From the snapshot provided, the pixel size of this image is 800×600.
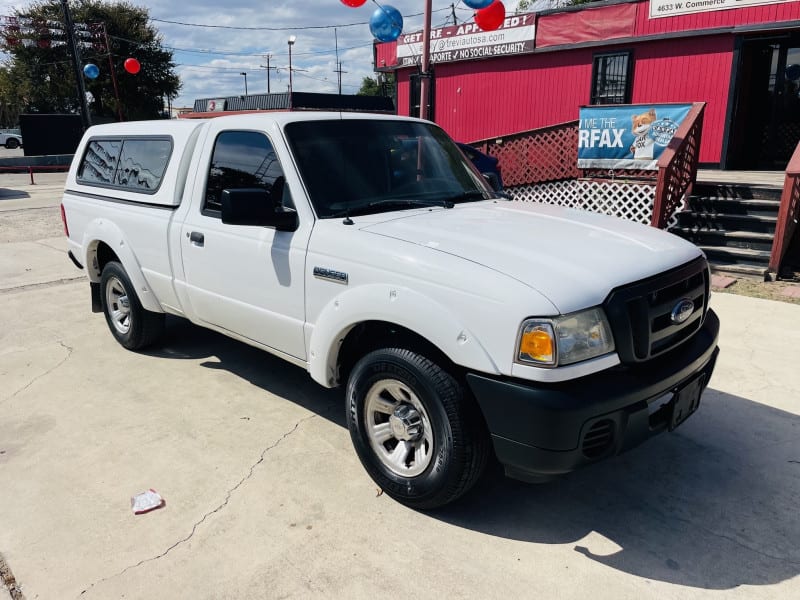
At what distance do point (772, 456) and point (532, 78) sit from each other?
1403 centimetres

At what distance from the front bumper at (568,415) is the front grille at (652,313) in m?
0.12

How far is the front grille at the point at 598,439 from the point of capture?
8.39 ft

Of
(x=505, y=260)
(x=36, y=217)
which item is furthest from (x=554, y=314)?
(x=36, y=217)

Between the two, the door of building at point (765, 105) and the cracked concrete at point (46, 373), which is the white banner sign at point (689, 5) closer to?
the door of building at point (765, 105)

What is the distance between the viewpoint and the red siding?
1259cm

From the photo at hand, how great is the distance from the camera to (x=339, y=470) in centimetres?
351

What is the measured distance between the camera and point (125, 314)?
546 centimetres

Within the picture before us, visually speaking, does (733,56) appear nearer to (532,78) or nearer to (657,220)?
(532,78)

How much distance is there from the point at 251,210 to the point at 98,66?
170 feet

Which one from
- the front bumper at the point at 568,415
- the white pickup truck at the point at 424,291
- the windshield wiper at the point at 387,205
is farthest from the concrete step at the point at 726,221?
the front bumper at the point at 568,415

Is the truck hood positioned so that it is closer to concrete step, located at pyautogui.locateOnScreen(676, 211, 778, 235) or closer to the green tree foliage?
concrete step, located at pyautogui.locateOnScreen(676, 211, 778, 235)

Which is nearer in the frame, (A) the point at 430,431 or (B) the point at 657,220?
(A) the point at 430,431

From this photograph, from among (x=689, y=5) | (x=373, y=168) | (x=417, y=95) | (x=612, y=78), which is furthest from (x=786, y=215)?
(x=417, y=95)

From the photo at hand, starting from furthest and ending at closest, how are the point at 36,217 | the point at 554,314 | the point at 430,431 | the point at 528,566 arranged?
the point at 36,217, the point at 430,431, the point at 528,566, the point at 554,314
